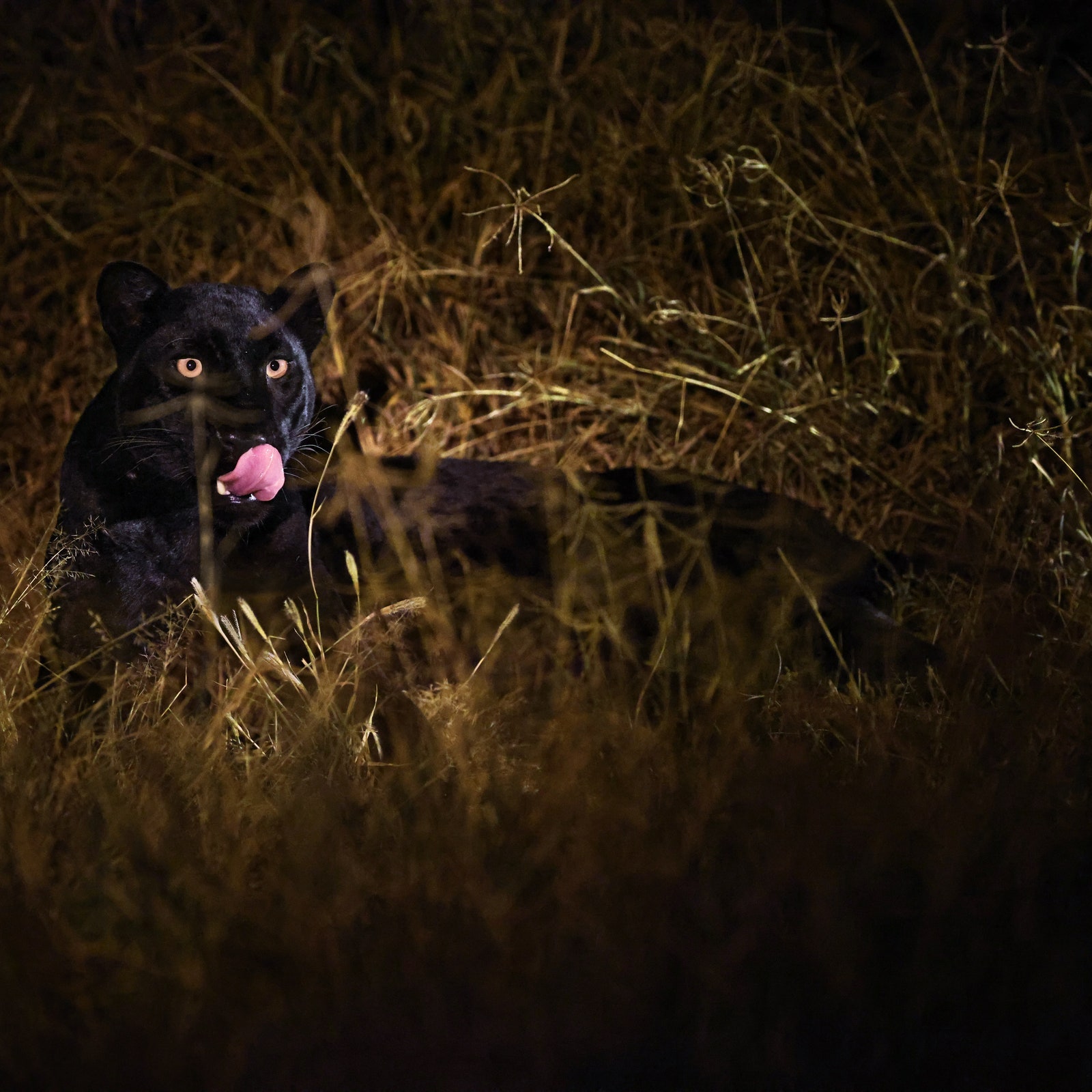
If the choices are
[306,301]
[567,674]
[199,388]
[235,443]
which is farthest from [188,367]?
[567,674]

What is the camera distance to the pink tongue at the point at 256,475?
2.21 metres

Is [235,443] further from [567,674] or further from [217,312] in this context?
[567,674]

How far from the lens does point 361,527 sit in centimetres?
273

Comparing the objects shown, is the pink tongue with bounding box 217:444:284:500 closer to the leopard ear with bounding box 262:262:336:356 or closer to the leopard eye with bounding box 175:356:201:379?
the leopard eye with bounding box 175:356:201:379

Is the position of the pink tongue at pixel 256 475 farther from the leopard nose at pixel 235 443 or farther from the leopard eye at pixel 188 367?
the leopard eye at pixel 188 367

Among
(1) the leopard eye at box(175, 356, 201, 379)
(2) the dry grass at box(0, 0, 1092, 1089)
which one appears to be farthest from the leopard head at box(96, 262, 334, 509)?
(2) the dry grass at box(0, 0, 1092, 1089)

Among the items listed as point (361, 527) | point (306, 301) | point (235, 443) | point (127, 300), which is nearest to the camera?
point (235, 443)

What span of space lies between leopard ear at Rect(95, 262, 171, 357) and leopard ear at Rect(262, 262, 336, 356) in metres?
0.21

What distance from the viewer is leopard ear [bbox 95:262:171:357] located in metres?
2.29

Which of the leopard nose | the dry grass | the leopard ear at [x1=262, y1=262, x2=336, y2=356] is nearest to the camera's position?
the dry grass

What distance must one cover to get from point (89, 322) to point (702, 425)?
169cm

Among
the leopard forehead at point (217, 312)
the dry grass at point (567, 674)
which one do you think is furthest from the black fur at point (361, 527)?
the dry grass at point (567, 674)

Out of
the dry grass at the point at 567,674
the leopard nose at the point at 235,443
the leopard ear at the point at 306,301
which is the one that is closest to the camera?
the dry grass at the point at 567,674

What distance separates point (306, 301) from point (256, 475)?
16.3 inches
